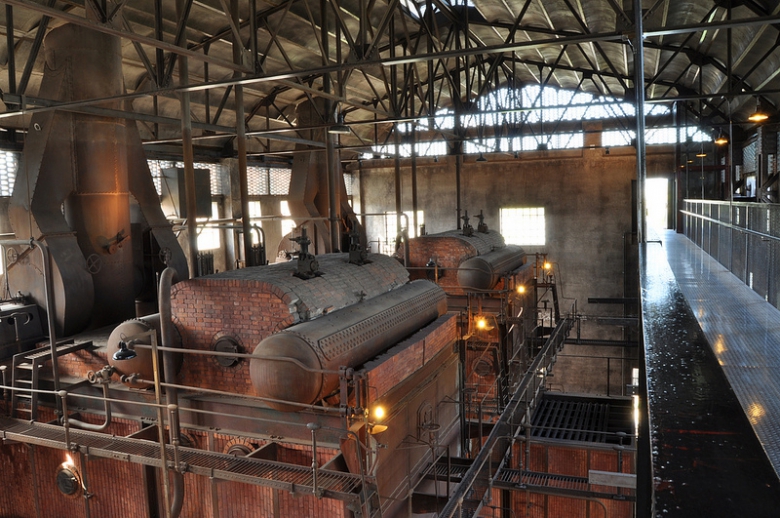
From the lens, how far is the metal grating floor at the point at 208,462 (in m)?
6.79

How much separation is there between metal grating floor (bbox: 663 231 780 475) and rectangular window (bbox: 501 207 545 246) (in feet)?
58.8

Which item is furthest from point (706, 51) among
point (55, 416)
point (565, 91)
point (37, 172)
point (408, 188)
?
point (55, 416)

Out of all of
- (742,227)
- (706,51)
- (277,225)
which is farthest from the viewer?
(277,225)

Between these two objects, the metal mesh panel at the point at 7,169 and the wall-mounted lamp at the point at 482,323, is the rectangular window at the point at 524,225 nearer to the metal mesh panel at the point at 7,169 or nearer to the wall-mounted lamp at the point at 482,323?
the wall-mounted lamp at the point at 482,323

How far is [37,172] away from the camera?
10.8 metres

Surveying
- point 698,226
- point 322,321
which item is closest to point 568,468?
point 698,226

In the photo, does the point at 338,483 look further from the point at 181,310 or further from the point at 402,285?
the point at 402,285

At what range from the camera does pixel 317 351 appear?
737cm

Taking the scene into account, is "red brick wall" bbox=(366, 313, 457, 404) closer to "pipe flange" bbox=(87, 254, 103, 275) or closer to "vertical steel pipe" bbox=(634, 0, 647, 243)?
"vertical steel pipe" bbox=(634, 0, 647, 243)

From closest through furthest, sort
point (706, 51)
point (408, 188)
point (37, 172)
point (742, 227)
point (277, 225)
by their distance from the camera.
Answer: point (742, 227)
point (37, 172)
point (706, 51)
point (277, 225)
point (408, 188)

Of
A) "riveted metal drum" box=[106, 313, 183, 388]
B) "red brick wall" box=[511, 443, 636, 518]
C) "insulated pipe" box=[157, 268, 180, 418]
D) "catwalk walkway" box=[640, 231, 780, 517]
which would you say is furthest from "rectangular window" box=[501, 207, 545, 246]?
"catwalk walkway" box=[640, 231, 780, 517]

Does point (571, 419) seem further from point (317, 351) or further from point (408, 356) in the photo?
point (317, 351)

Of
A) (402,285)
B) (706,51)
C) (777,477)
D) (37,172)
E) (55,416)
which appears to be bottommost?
(55,416)

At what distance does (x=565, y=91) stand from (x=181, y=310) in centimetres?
2208
